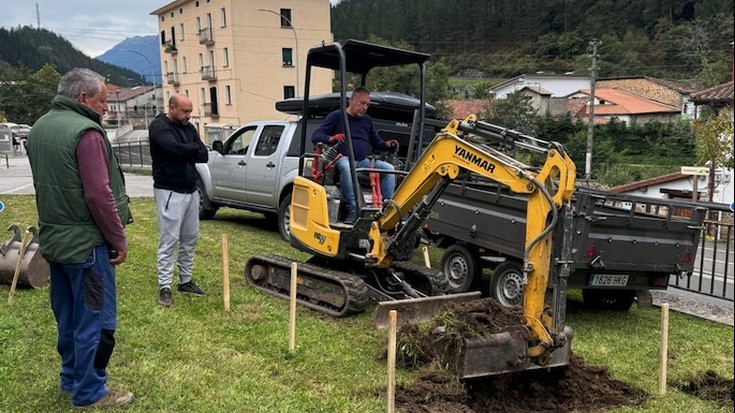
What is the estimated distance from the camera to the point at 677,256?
270 inches

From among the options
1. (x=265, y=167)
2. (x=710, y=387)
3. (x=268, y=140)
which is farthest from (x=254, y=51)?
(x=710, y=387)

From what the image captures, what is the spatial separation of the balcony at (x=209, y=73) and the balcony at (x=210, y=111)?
8.13ft

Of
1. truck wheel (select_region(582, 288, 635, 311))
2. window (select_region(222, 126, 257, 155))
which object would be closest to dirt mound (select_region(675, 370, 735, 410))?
truck wheel (select_region(582, 288, 635, 311))

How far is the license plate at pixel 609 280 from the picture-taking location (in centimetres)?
662

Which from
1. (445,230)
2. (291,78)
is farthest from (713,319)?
(291,78)

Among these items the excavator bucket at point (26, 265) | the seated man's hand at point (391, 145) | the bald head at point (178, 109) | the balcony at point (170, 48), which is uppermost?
the balcony at point (170, 48)

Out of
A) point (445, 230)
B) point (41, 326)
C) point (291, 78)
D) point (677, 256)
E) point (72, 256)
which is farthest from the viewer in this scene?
point (291, 78)

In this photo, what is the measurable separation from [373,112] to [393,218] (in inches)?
172

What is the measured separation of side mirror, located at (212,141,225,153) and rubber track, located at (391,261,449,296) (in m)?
5.51

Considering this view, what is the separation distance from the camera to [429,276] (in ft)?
22.5

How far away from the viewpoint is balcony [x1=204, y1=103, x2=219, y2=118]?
52959mm

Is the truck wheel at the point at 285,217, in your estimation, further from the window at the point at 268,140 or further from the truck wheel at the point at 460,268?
the truck wheel at the point at 460,268

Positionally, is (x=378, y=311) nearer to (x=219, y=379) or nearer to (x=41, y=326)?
(x=219, y=379)

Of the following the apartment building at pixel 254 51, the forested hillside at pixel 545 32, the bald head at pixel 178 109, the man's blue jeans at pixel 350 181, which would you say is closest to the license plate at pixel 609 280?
the man's blue jeans at pixel 350 181
